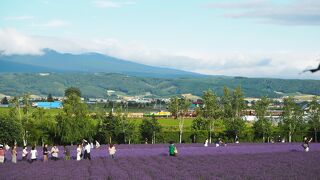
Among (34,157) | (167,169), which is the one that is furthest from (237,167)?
(34,157)

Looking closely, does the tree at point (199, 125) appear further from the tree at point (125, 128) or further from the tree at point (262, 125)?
the tree at point (125, 128)

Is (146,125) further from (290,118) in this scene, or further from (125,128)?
(290,118)

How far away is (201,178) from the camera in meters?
23.3

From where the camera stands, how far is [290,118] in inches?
3086

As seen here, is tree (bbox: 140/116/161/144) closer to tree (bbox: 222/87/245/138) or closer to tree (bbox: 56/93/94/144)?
tree (bbox: 56/93/94/144)

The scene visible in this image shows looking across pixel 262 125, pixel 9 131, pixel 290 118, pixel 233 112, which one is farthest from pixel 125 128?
pixel 290 118

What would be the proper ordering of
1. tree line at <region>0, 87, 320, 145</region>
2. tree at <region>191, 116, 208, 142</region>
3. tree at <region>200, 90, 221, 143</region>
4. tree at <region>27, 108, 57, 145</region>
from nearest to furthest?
tree at <region>27, 108, 57, 145</region> < tree line at <region>0, 87, 320, 145</region> < tree at <region>191, 116, 208, 142</region> < tree at <region>200, 90, 221, 143</region>

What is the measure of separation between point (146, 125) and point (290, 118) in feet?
64.4

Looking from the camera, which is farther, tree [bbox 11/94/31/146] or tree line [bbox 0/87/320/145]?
tree line [bbox 0/87/320/145]

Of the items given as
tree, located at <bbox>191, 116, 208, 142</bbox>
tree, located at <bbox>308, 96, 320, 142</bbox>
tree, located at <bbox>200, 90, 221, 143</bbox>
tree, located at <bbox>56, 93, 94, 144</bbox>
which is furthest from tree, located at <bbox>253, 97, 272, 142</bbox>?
tree, located at <bbox>56, 93, 94, 144</bbox>

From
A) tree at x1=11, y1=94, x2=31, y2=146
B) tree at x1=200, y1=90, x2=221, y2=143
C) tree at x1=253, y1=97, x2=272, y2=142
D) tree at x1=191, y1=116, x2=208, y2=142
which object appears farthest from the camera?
tree at x1=200, y1=90, x2=221, y2=143

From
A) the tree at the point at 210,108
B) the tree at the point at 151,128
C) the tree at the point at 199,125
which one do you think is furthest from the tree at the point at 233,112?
the tree at the point at 151,128

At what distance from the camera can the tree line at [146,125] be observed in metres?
67.4

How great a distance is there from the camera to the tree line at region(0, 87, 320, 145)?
67438mm
